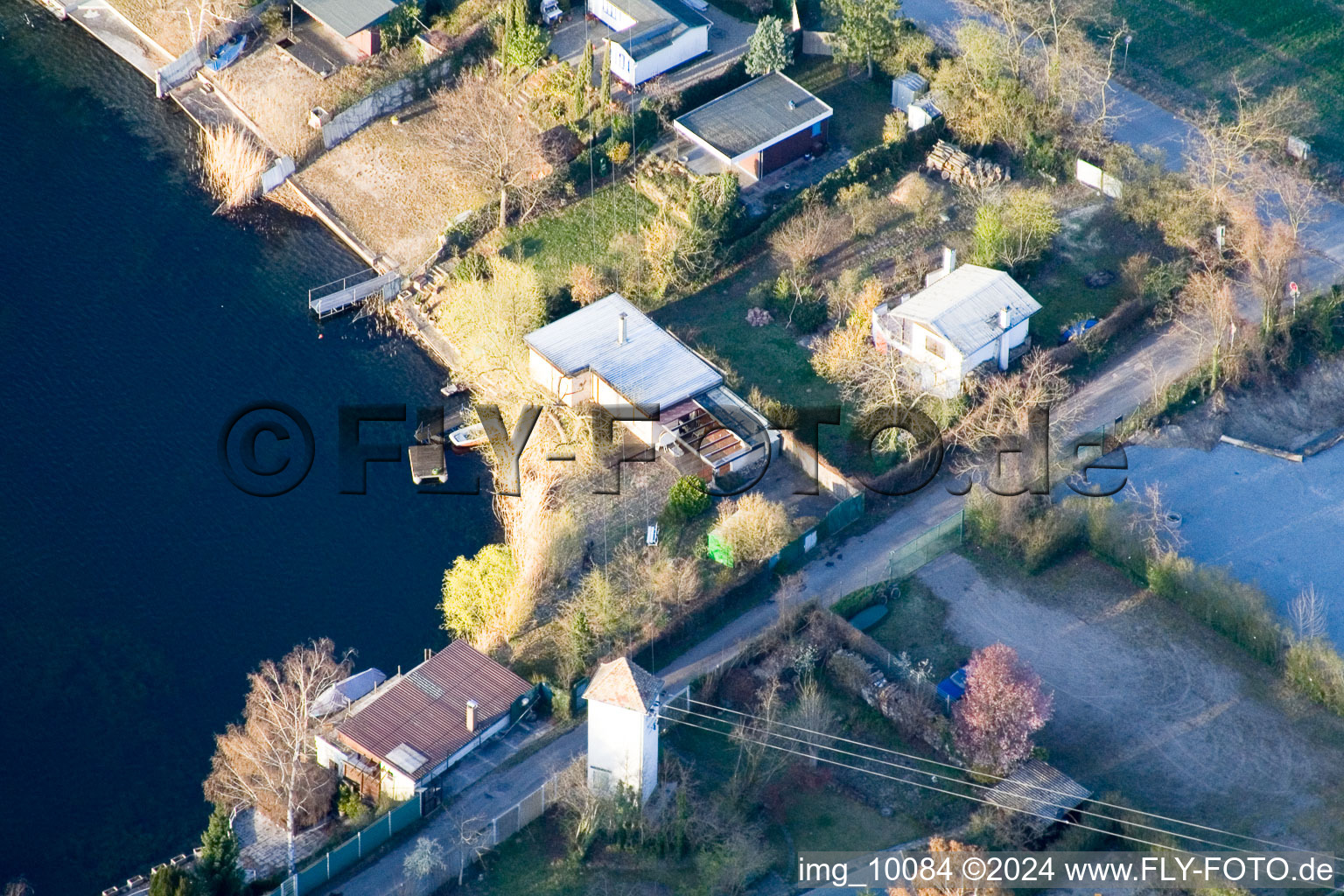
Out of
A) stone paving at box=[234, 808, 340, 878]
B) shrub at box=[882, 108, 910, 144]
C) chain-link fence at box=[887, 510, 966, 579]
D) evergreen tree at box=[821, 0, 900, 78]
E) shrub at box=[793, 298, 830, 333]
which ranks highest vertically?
evergreen tree at box=[821, 0, 900, 78]

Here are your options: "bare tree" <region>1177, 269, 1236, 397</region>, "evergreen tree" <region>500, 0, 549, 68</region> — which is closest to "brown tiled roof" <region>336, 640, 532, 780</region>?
"bare tree" <region>1177, 269, 1236, 397</region>

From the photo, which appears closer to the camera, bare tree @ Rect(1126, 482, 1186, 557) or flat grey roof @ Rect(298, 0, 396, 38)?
bare tree @ Rect(1126, 482, 1186, 557)

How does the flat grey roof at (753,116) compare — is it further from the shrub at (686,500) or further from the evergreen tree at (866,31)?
the shrub at (686,500)

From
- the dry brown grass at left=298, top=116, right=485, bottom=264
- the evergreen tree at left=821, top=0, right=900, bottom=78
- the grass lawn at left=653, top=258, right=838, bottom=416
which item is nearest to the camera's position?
the grass lawn at left=653, top=258, right=838, bottom=416

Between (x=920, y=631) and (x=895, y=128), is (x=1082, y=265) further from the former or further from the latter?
(x=920, y=631)

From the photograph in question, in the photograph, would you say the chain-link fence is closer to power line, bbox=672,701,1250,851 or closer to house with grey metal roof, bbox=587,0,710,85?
power line, bbox=672,701,1250,851

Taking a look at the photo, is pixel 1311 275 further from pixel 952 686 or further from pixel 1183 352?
pixel 952 686

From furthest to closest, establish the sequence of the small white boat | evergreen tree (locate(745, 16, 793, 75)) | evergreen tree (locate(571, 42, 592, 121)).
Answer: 1. evergreen tree (locate(745, 16, 793, 75))
2. evergreen tree (locate(571, 42, 592, 121))
3. the small white boat
